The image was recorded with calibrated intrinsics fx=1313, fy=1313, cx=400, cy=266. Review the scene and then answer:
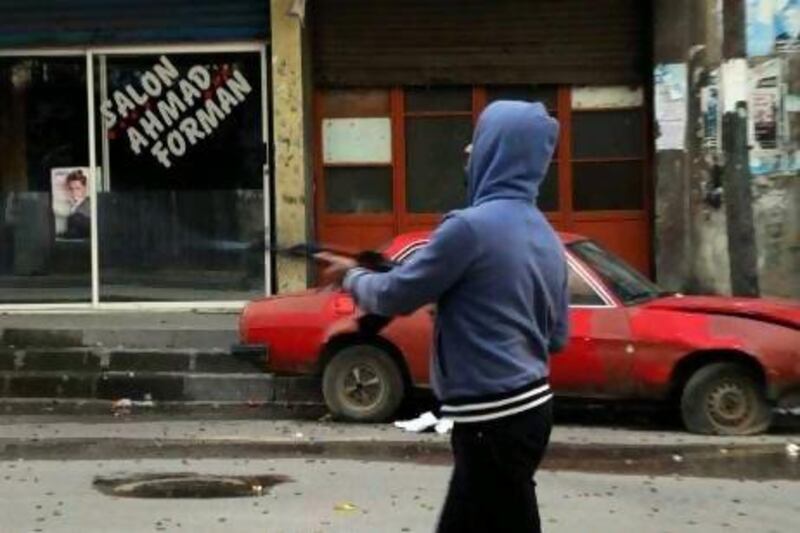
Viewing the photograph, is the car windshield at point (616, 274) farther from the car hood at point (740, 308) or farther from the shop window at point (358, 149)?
the shop window at point (358, 149)

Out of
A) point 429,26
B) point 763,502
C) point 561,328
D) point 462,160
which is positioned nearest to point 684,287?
point 462,160

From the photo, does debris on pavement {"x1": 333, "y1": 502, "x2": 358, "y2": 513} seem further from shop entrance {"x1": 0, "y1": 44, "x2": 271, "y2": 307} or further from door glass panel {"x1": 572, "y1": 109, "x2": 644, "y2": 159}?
door glass panel {"x1": 572, "y1": 109, "x2": 644, "y2": 159}

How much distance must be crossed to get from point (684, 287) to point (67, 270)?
634 centimetres

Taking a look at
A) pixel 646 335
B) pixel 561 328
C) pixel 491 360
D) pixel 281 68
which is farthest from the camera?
pixel 281 68

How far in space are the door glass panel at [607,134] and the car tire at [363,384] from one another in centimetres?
481

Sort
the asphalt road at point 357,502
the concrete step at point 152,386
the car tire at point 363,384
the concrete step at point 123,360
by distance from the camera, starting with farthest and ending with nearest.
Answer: the concrete step at point 123,360 < the concrete step at point 152,386 < the car tire at point 363,384 < the asphalt road at point 357,502

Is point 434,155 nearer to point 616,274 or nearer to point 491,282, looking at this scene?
point 616,274

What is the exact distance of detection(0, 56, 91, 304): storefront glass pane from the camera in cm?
1352

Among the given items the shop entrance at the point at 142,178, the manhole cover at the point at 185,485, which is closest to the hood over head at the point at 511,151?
the manhole cover at the point at 185,485

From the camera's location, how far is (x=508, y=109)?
11.9 feet

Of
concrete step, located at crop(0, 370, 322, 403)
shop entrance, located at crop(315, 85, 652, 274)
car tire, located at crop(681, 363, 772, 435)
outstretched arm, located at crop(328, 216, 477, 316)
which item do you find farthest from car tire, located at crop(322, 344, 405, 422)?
outstretched arm, located at crop(328, 216, 477, 316)

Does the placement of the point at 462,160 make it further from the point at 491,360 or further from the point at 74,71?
the point at 491,360

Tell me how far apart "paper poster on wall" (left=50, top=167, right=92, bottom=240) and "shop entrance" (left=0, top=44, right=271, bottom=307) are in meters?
0.01

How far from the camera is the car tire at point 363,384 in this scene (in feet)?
31.9
